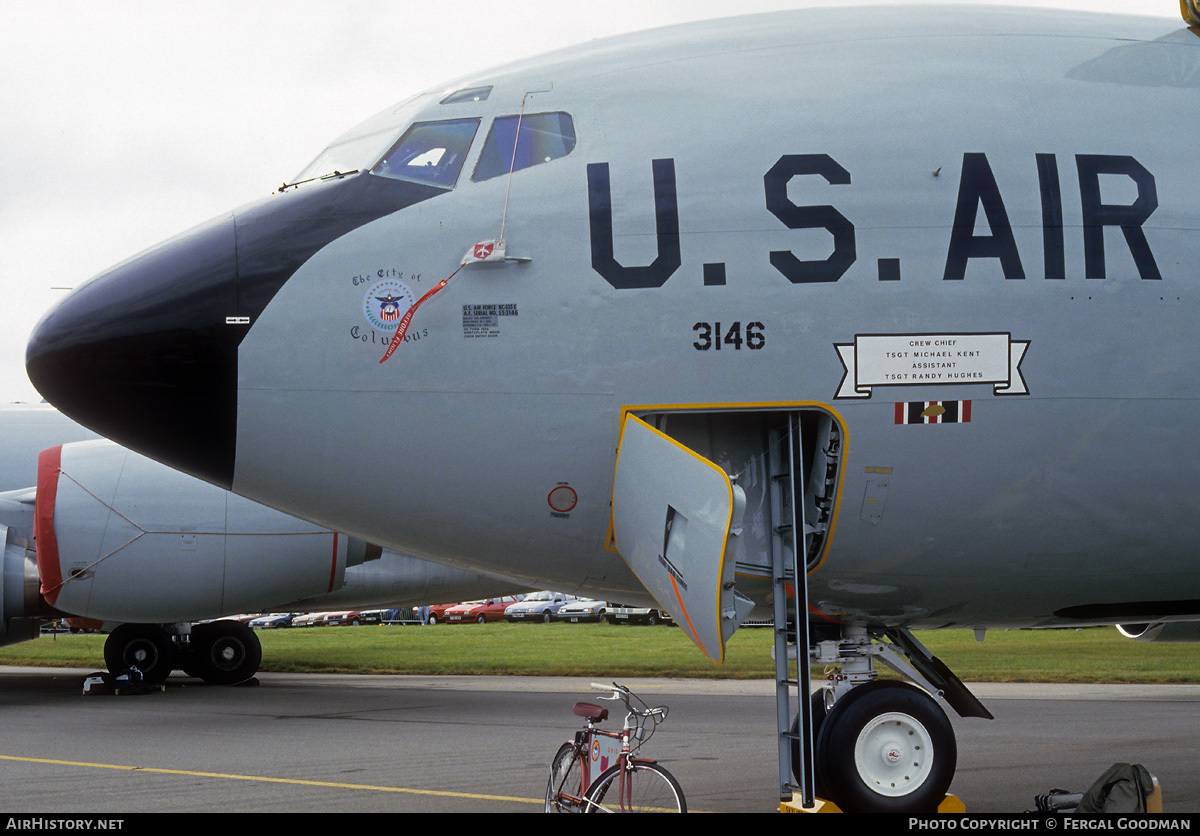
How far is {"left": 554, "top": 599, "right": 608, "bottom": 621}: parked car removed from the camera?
→ 4781cm

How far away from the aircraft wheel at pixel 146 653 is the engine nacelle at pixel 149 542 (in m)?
4.10

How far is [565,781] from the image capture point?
6.77 meters

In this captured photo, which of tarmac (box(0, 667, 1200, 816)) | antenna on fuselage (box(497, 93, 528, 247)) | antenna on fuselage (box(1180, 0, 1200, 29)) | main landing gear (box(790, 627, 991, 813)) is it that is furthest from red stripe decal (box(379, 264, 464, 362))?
antenna on fuselage (box(1180, 0, 1200, 29))

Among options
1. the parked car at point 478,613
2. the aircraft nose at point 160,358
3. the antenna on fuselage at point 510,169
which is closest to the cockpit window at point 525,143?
the antenna on fuselage at point 510,169

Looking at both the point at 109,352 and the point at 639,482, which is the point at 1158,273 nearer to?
the point at 639,482

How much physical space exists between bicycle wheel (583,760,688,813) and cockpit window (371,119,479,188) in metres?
3.54

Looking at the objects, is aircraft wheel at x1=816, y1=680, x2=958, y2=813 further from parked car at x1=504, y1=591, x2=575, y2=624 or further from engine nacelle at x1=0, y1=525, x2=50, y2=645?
parked car at x1=504, y1=591, x2=575, y2=624

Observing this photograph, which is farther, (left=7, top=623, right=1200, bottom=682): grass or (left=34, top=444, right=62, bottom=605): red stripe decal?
(left=7, top=623, right=1200, bottom=682): grass

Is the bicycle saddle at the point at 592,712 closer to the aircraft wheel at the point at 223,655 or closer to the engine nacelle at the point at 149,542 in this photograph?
the engine nacelle at the point at 149,542

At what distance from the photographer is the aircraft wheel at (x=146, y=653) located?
20344 mm

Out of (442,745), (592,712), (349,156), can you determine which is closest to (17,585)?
(442,745)
